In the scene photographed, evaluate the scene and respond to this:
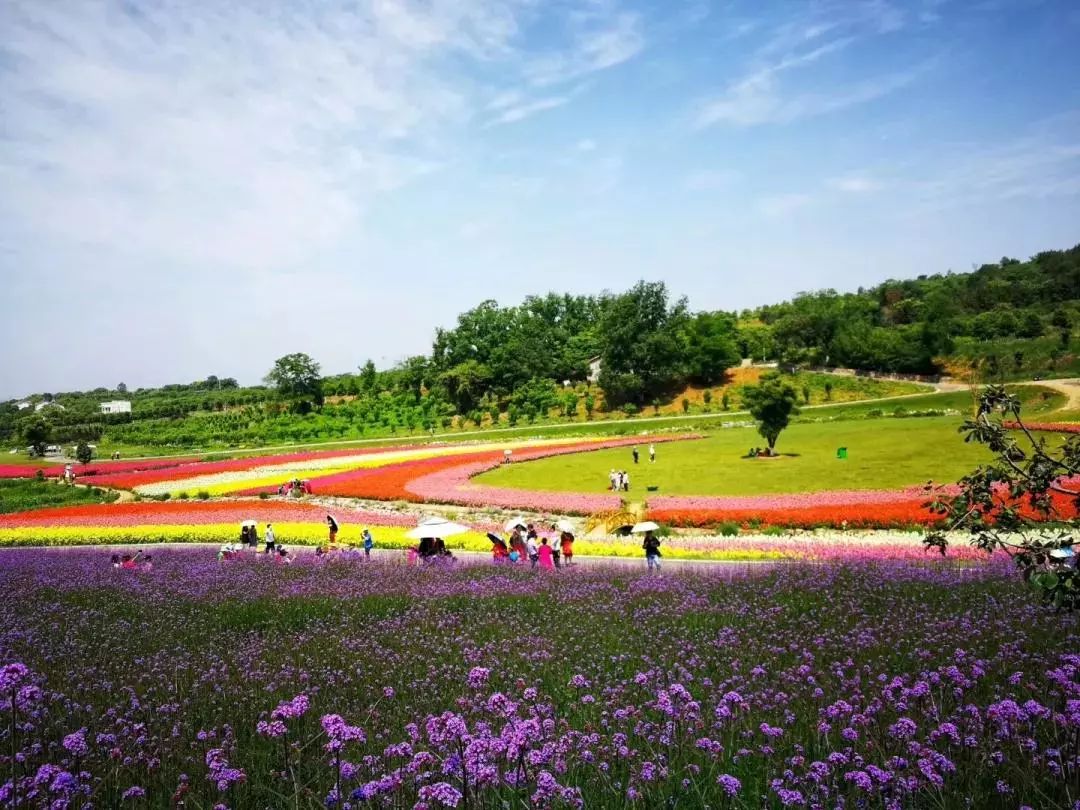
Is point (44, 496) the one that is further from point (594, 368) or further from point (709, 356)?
point (594, 368)

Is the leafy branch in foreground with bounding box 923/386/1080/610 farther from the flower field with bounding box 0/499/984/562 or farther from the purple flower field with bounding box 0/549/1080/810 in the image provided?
the flower field with bounding box 0/499/984/562

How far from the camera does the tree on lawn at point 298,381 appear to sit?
11306cm

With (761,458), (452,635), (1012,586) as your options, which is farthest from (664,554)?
(761,458)

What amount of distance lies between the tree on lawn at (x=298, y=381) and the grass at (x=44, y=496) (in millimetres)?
67420

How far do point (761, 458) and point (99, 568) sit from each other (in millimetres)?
30627

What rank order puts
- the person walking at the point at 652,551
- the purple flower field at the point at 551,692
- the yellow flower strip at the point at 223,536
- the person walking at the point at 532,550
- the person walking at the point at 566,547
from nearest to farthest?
the purple flower field at the point at 551,692 → the person walking at the point at 652,551 → the person walking at the point at 532,550 → the person walking at the point at 566,547 → the yellow flower strip at the point at 223,536

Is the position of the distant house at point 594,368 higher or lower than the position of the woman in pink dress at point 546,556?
higher

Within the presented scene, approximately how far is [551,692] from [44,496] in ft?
145

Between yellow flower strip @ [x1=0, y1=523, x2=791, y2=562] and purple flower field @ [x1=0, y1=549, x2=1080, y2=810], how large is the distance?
729cm

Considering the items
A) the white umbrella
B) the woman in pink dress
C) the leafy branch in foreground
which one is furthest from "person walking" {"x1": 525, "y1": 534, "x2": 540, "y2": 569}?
the leafy branch in foreground

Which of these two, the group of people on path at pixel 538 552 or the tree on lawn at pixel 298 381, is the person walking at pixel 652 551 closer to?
the group of people on path at pixel 538 552

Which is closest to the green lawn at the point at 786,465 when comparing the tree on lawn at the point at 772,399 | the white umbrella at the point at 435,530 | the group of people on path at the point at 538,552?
the tree on lawn at the point at 772,399

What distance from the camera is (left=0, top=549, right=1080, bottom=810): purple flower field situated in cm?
441

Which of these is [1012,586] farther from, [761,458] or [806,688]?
[761,458]
